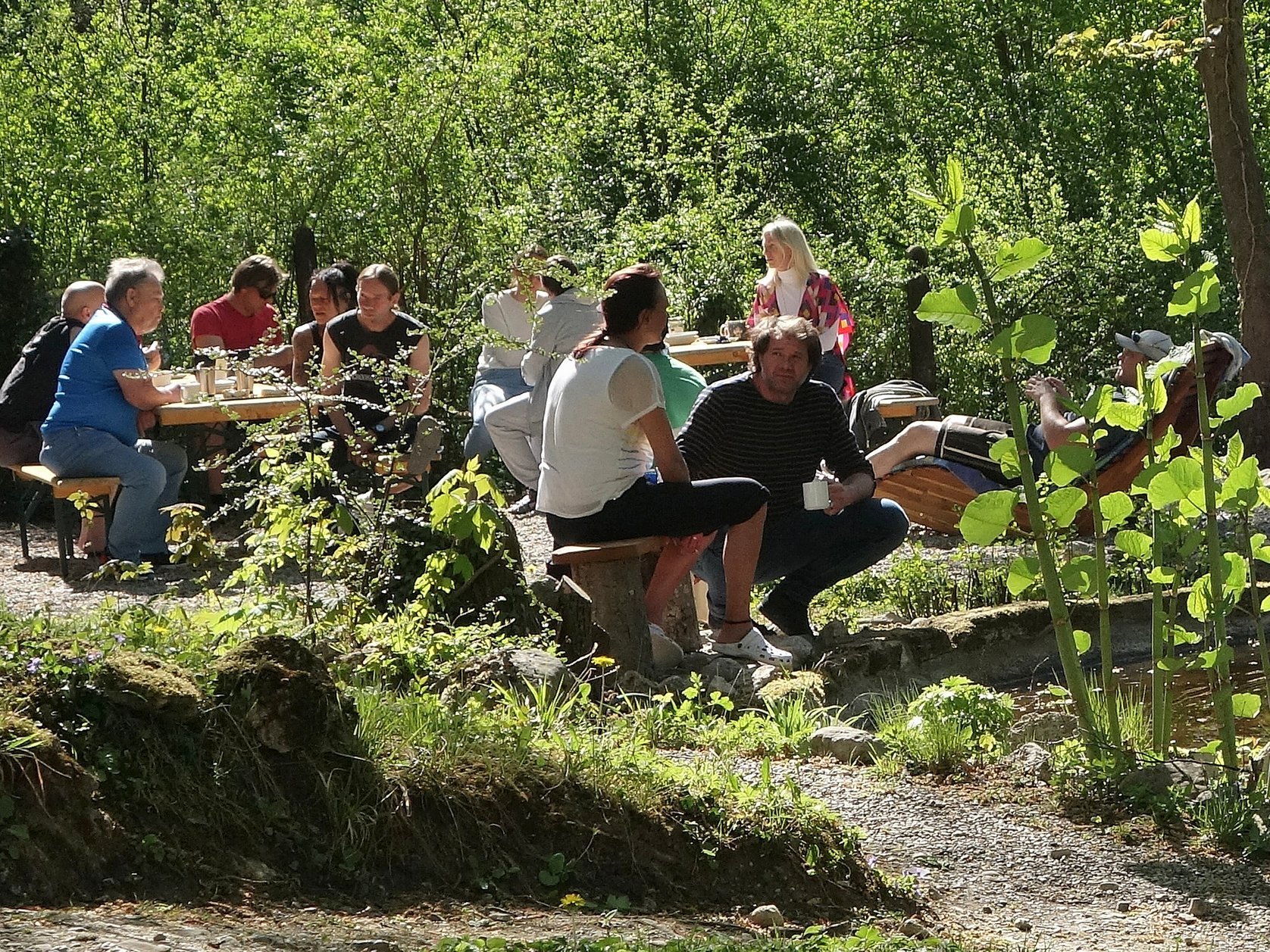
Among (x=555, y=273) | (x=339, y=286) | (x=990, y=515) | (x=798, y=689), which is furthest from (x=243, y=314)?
(x=990, y=515)

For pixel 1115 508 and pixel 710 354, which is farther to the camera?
pixel 710 354

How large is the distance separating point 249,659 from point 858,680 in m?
3.33

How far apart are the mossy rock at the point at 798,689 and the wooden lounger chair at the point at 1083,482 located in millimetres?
2120

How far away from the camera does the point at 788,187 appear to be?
1984 cm

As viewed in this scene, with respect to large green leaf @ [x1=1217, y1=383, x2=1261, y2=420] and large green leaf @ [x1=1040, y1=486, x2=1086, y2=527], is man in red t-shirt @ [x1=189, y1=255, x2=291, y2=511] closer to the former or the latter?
large green leaf @ [x1=1040, y1=486, x2=1086, y2=527]

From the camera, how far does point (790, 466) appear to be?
713 cm

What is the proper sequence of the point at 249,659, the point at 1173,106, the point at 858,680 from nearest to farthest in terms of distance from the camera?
the point at 249,659
the point at 858,680
the point at 1173,106

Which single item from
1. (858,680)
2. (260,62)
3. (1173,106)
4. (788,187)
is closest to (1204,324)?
(1173,106)

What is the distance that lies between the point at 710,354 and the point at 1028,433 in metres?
2.87

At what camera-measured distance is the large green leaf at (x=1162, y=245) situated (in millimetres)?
5059

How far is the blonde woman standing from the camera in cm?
1017

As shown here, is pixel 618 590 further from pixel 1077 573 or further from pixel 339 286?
pixel 339 286

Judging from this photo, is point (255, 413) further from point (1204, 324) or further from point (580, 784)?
point (1204, 324)

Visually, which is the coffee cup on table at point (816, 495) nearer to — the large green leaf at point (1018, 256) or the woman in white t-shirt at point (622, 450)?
the woman in white t-shirt at point (622, 450)
